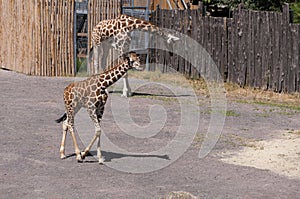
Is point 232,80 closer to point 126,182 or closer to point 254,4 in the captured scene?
point 254,4

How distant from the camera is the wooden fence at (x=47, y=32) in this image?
19.5 metres

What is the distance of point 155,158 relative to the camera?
10.3 meters

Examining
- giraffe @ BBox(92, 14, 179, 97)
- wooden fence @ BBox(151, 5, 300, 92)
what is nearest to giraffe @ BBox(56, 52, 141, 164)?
giraffe @ BBox(92, 14, 179, 97)

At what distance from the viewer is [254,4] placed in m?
24.8

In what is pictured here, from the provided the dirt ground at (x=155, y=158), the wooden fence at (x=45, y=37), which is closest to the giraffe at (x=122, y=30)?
the dirt ground at (x=155, y=158)

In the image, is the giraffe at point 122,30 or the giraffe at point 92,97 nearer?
the giraffe at point 92,97

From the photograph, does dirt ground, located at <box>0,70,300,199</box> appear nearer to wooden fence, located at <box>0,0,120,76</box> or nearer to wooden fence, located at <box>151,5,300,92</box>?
wooden fence, located at <box>151,5,300,92</box>

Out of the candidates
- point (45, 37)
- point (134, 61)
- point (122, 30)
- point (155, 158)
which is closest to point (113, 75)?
point (134, 61)

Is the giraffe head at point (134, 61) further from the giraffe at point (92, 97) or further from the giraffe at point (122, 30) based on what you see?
the giraffe at point (122, 30)

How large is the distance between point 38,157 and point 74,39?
10.1 meters

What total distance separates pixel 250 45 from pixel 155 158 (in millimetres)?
8006

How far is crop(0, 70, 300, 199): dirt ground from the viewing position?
857 cm

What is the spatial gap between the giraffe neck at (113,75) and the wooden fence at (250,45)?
23.4 feet

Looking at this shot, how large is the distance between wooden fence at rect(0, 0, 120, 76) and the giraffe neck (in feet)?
31.8
